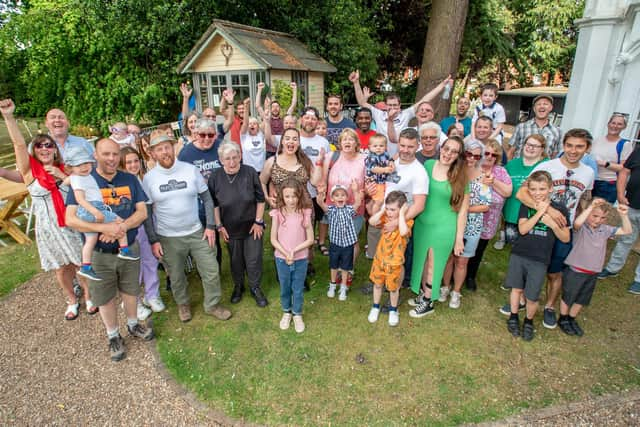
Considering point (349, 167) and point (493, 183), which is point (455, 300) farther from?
point (349, 167)

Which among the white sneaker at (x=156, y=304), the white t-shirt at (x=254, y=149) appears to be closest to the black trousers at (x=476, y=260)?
the white t-shirt at (x=254, y=149)

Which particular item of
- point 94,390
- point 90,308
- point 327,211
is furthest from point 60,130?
point 327,211

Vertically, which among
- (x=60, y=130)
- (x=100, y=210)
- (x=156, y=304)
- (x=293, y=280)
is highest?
(x=60, y=130)

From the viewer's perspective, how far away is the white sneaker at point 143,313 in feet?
14.4

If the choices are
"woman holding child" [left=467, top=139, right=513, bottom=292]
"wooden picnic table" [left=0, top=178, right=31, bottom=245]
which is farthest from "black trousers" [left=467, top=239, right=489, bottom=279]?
"wooden picnic table" [left=0, top=178, right=31, bottom=245]

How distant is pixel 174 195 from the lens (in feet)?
12.6

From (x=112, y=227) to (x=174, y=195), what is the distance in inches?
27.7

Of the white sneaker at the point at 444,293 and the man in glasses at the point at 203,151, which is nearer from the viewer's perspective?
the man in glasses at the point at 203,151

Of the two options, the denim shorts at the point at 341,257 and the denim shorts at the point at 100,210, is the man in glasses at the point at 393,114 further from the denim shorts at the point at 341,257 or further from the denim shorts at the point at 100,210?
the denim shorts at the point at 100,210

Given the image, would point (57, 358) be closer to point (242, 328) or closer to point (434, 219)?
point (242, 328)

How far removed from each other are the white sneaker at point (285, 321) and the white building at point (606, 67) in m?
6.92

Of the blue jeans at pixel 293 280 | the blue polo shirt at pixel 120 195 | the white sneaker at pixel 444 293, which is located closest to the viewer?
the blue polo shirt at pixel 120 195

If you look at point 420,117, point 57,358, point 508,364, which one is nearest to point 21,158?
point 57,358

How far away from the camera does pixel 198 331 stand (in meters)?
4.19
